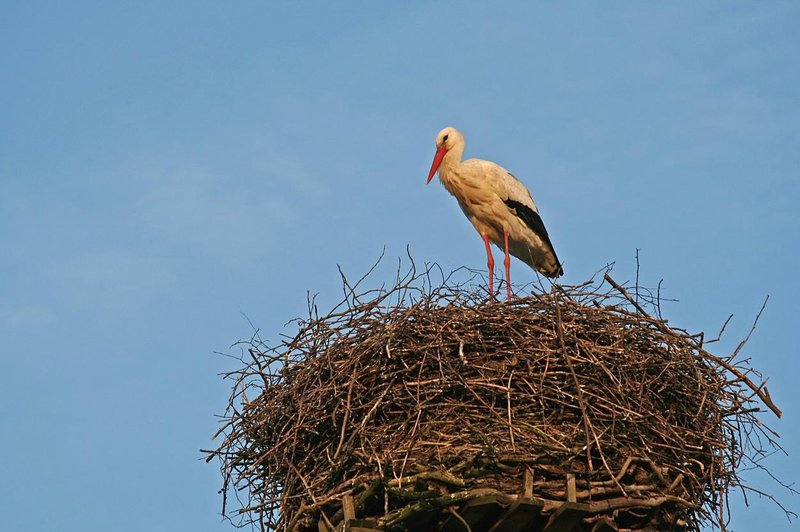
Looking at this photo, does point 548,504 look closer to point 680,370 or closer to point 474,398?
point 474,398

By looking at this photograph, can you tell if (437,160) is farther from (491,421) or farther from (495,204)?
(491,421)

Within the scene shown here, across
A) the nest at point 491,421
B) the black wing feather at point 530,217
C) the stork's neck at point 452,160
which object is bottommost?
the nest at point 491,421

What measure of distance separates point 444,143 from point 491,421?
455cm

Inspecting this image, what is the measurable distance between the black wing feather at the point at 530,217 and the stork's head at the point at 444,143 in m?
0.80

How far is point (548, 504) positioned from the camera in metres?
6.34

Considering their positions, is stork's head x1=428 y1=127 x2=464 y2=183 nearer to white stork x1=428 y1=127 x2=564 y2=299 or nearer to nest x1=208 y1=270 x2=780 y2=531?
white stork x1=428 y1=127 x2=564 y2=299

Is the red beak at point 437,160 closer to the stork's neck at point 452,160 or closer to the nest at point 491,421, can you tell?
the stork's neck at point 452,160

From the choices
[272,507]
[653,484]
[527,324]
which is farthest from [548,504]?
[272,507]

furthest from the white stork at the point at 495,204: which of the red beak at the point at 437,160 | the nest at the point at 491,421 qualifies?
the nest at the point at 491,421

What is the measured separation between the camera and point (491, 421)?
6762 mm

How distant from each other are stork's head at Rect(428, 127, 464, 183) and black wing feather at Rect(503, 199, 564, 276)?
796mm

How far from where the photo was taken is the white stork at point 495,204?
10.4 meters

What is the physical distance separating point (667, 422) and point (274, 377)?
250cm

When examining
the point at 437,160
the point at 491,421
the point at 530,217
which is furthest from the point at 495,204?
the point at 491,421
